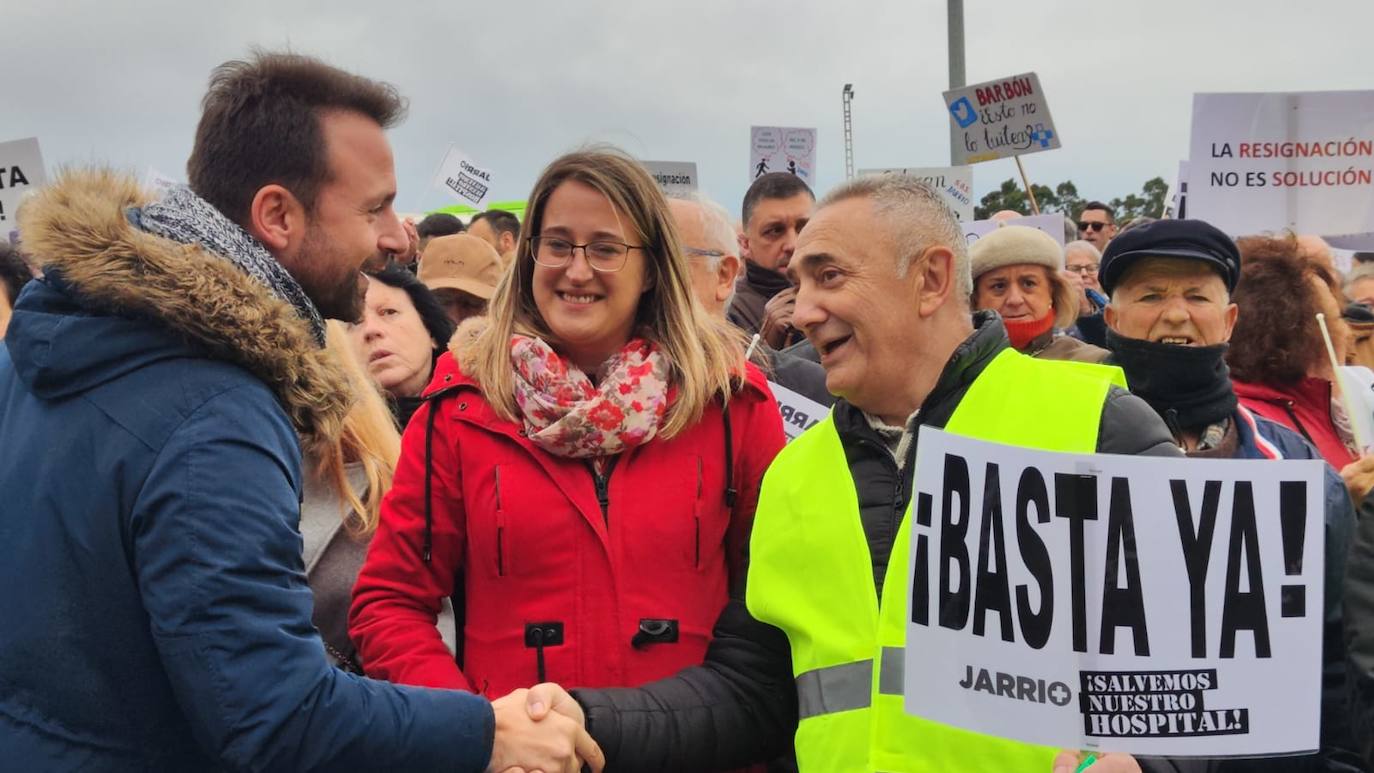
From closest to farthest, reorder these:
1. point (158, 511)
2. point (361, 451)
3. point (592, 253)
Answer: point (158, 511) < point (592, 253) < point (361, 451)

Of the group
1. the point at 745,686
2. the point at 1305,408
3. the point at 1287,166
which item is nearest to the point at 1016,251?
the point at 1305,408

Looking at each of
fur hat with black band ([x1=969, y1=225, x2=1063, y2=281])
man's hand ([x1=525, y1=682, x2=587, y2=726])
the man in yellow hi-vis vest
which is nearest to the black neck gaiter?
the man in yellow hi-vis vest

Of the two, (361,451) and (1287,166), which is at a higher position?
(1287,166)

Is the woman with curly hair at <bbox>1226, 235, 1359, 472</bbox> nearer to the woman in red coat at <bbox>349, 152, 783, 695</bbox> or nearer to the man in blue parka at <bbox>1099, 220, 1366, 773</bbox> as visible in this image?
the man in blue parka at <bbox>1099, 220, 1366, 773</bbox>

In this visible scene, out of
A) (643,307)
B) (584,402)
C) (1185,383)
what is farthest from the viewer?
(1185,383)

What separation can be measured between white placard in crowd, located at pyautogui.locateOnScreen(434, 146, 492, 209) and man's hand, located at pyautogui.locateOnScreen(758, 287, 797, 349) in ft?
23.4

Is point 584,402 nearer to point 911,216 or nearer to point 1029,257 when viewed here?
point 911,216

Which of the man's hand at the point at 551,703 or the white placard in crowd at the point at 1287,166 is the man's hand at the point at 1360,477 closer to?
the man's hand at the point at 551,703

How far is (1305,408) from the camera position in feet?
13.9

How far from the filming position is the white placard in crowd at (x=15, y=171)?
8805 millimetres

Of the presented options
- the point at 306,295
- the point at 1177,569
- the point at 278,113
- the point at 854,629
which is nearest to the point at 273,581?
the point at 306,295

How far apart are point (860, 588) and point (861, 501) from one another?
20cm

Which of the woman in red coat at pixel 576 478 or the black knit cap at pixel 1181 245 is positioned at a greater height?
the black knit cap at pixel 1181 245

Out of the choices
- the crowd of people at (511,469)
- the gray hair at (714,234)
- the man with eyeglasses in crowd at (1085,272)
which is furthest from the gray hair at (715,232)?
the man with eyeglasses in crowd at (1085,272)
